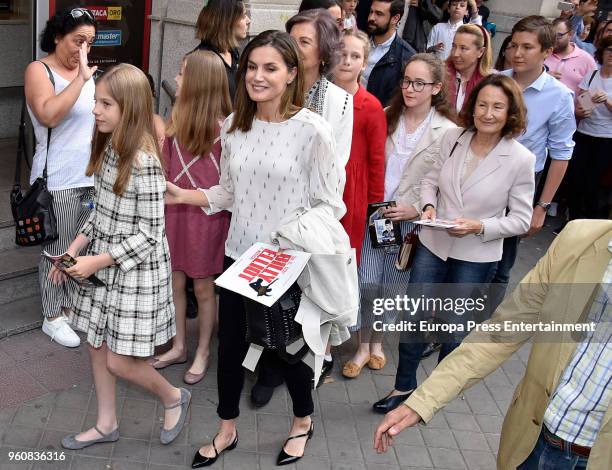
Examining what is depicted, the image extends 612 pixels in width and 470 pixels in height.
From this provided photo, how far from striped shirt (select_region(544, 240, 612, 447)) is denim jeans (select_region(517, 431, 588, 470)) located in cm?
8

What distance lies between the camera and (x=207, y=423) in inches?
161

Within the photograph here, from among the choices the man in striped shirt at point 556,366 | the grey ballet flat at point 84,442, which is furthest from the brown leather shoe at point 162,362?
the man in striped shirt at point 556,366

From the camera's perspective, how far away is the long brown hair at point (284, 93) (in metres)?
3.38

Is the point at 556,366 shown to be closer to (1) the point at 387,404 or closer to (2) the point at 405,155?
(1) the point at 387,404

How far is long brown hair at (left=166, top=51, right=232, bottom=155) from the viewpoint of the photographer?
13.1ft

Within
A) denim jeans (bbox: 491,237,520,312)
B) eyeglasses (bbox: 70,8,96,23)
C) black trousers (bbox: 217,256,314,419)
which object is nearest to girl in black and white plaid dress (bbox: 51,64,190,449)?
black trousers (bbox: 217,256,314,419)

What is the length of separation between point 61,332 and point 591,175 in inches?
226

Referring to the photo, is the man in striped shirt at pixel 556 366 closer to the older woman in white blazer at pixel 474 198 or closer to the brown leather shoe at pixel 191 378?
the older woman in white blazer at pixel 474 198

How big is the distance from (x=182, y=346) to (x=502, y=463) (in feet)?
8.29

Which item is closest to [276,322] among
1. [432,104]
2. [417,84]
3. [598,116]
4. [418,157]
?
[418,157]

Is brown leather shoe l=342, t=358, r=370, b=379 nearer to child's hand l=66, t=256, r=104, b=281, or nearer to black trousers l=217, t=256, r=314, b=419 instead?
black trousers l=217, t=256, r=314, b=419

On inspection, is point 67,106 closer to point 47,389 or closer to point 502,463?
point 47,389

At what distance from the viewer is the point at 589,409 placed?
2264 millimetres

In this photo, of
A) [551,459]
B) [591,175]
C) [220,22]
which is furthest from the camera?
[591,175]
